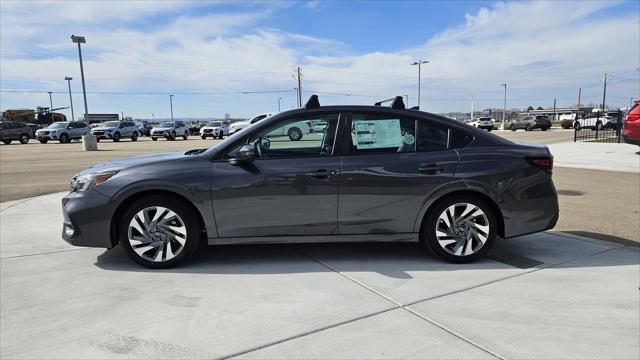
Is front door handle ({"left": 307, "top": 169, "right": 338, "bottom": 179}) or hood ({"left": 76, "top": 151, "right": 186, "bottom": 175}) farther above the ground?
hood ({"left": 76, "top": 151, "right": 186, "bottom": 175})

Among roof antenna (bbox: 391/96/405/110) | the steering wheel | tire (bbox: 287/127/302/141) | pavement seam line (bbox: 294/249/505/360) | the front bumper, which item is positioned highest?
roof antenna (bbox: 391/96/405/110)

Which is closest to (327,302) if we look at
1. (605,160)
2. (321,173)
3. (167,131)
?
(321,173)

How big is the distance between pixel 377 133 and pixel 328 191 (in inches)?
30.6

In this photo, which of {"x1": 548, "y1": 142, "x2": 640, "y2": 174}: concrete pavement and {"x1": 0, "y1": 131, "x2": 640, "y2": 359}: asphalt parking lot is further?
{"x1": 548, "y1": 142, "x2": 640, "y2": 174}: concrete pavement

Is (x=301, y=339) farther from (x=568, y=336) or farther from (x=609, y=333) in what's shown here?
(x=609, y=333)

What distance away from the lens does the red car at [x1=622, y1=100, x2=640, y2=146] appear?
12703mm

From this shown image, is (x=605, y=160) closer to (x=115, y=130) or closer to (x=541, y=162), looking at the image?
(x=541, y=162)

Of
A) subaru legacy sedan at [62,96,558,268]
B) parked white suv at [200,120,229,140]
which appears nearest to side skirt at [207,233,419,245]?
subaru legacy sedan at [62,96,558,268]

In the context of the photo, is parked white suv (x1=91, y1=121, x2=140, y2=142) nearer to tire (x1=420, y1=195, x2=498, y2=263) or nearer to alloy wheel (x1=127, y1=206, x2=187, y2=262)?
alloy wheel (x1=127, y1=206, x2=187, y2=262)

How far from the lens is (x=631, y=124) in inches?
504

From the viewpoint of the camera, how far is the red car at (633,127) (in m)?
12.7

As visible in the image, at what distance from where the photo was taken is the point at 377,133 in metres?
4.57

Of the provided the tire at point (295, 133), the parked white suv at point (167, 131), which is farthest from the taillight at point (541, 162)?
the parked white suv at point (167, 131)

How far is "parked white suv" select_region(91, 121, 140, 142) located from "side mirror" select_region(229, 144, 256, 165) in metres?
34.5
